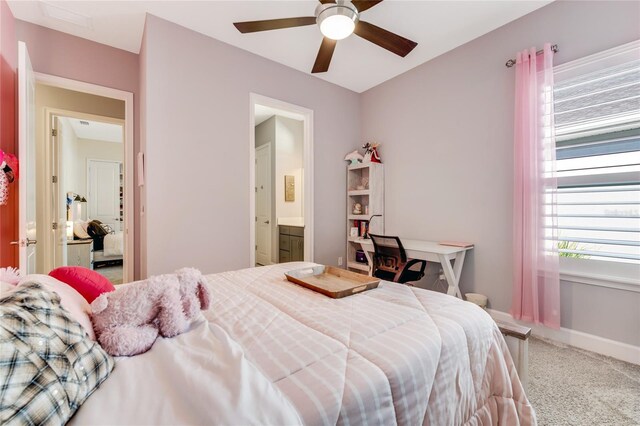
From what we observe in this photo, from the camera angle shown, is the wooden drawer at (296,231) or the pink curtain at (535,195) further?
the wooden drawer at (296,231)

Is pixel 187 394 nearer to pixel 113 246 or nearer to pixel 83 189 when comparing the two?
pixel 113 246

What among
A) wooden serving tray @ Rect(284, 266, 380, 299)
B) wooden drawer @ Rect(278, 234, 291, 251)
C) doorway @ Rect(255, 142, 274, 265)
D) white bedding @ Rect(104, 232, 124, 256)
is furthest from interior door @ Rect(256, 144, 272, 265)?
wooden serving tray @ Rect(284, 266, 380, 299)

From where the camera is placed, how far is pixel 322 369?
29.5 inches

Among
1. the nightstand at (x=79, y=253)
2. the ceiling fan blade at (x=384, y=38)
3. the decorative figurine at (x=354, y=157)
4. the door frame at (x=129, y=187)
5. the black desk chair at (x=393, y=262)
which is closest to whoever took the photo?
the ceiling fan blade at (x=384, y=38)

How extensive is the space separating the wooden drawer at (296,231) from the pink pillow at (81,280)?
10.1 feet

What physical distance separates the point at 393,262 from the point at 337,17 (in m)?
2.13

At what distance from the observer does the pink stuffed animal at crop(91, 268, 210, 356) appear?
834mm

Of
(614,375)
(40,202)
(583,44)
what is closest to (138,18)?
(40,202)

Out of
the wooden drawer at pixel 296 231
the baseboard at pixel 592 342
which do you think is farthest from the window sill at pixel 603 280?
the wooden drawer at pixel 296 231

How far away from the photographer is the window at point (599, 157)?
192 centimetres

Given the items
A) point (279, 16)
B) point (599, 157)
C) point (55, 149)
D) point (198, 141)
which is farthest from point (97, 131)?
point (599, 157)

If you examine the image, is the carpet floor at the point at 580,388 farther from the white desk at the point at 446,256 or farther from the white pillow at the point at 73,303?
the white pillow at the point at 73,303

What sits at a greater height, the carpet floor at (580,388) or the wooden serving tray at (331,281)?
the wooden serving tray at (331,281)

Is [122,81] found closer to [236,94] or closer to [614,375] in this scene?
[236,94]
